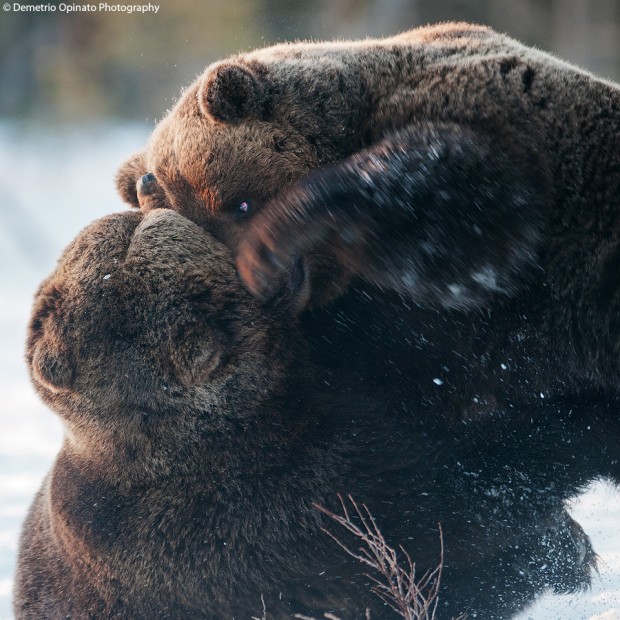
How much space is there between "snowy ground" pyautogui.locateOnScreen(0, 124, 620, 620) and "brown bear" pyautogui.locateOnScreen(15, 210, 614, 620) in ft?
1.73

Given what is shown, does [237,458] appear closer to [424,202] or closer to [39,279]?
[424,202]

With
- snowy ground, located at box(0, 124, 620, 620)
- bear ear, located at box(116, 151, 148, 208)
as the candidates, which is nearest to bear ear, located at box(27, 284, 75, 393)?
bear ear, located at box(116, 151, 148, 208)

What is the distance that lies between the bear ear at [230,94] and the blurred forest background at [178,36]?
12.9 meters

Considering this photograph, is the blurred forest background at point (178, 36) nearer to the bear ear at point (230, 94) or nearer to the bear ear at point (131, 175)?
the bear ear at point (131, 175)

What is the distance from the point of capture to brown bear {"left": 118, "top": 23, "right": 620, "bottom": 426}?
143 inches

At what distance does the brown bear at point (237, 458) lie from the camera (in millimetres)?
3900


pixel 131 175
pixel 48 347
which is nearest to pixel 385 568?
pixel 48 347

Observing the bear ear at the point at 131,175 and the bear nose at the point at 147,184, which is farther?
the bear ear at the point at 131,175

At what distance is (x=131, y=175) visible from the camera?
15.6 feet

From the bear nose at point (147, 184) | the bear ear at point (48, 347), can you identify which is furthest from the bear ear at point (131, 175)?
the bear ear at point (48, 347)

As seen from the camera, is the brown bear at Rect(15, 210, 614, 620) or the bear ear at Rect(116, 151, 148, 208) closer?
the brown bear at Rect(15, 210, 614, 620)

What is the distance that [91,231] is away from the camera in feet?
13.7

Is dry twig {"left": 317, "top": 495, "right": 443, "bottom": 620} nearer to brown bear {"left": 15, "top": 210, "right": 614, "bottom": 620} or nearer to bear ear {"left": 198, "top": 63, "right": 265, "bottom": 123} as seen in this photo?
brown bear {"left": 15, "top": 210, "right": 614, "bottom": 620}

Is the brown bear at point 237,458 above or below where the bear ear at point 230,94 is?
below
